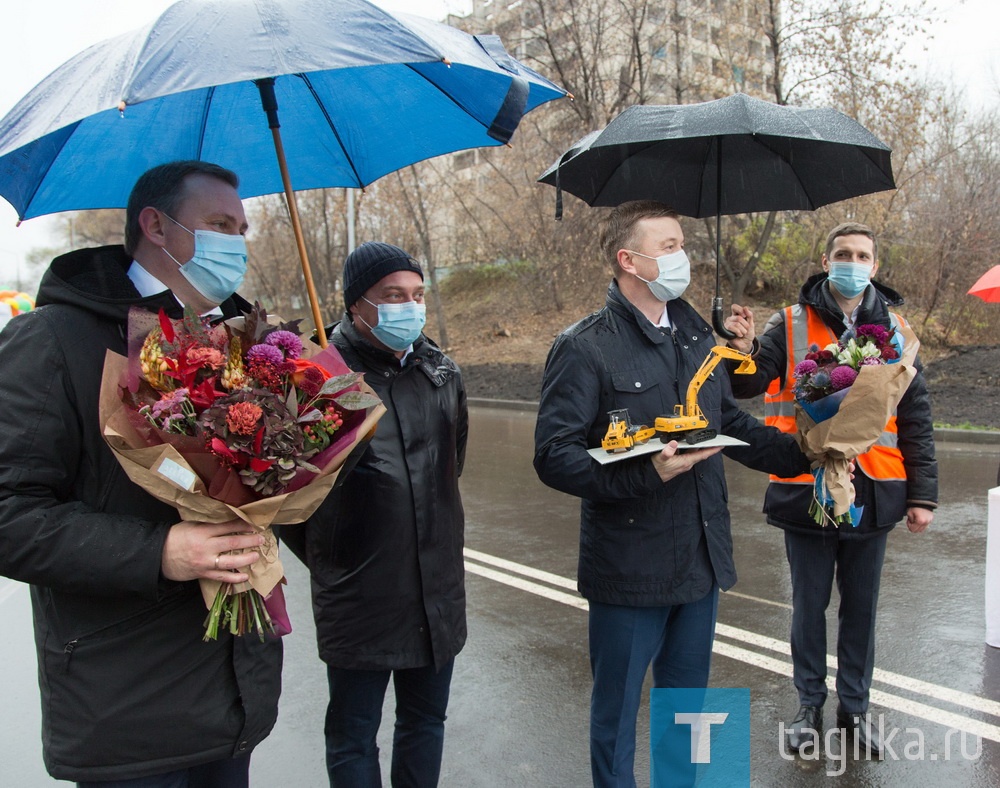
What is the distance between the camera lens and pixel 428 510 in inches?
109

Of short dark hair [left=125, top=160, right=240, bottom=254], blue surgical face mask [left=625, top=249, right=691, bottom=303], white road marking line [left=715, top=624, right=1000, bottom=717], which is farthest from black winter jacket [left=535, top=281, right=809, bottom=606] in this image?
white road marking line [left=715, top=624, right=1000, bottom=717]

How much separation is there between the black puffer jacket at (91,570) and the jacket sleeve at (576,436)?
4.00 feet

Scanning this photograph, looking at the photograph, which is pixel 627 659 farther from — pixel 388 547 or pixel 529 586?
pixel 529 586

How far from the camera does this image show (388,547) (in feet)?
8.91

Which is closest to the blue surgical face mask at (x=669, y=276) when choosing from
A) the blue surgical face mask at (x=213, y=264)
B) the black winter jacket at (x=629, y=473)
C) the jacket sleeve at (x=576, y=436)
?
the black winter jacket at (x=629, y=473)

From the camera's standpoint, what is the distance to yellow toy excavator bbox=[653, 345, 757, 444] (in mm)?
2648

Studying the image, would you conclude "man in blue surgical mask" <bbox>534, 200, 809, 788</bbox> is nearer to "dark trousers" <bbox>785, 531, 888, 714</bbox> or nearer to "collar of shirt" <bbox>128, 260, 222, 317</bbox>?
"dark trousers" <bbox>785, 531, 888, 714</bbox>

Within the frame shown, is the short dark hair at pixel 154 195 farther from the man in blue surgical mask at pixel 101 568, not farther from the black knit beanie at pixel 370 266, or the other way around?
the black knit beanie at pixel 370 266

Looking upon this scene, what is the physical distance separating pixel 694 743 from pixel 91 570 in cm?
237

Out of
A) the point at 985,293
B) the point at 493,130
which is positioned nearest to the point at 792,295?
the point at 985,293

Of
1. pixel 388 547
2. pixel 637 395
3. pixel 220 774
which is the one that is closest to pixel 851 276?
pixel 637 395

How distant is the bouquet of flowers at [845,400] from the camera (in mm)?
3002

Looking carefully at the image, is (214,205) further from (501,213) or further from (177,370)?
(501,213)

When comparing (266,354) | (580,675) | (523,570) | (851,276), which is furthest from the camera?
(523,570)
